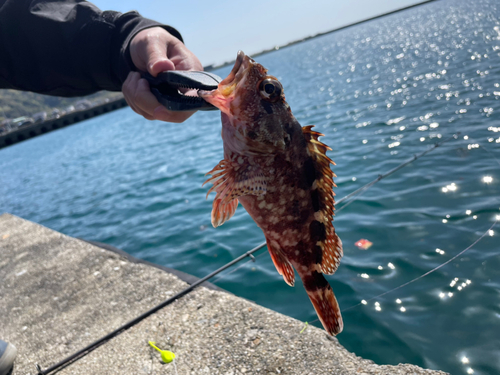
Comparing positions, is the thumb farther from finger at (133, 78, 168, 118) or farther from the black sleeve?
the black sleeve

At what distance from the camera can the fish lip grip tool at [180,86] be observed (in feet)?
7.62

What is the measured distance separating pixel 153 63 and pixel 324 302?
7.52 ft

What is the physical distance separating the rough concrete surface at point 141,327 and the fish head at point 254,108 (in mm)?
2527

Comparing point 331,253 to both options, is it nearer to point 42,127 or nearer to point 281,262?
point 281,262

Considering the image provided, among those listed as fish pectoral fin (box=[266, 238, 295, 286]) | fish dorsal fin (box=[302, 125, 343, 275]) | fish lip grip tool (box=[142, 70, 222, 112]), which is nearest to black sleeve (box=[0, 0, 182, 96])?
fish lip grip tool (box=[142, 70, 222, 112])

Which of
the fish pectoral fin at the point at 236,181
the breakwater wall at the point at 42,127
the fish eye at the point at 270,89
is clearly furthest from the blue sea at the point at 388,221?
the breakwater wall at the point at 42,127

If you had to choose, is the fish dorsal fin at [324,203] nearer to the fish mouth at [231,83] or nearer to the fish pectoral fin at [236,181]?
the fish pectoral fin at [236,181]

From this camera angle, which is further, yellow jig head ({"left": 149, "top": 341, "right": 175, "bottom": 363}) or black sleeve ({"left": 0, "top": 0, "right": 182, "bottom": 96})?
yellow jig head ({"left": 149, "top": 341, "right": 175, "bottom": 363})

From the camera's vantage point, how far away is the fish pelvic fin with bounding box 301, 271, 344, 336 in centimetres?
239

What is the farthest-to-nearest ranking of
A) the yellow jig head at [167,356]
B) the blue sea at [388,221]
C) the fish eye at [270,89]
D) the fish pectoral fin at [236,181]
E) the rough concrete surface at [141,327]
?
the blue sea at [388,221], the yellow jig head at [167,356], the rough concrete surface at [141,327], the fish eye at [270,89], the fish pectoral fin at [236,181]

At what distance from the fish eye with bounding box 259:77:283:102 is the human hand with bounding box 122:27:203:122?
67cm

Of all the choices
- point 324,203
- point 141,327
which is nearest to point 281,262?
point 324,203

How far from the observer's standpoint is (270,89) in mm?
2355

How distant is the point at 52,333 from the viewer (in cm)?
473
